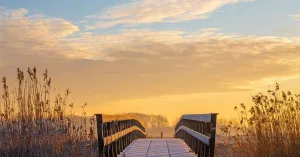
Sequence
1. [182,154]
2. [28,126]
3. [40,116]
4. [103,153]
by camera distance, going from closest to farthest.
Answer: [103,153] → [28,126] → [40,116] → [182,154]

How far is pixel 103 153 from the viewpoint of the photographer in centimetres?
1098

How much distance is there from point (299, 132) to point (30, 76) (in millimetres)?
6270

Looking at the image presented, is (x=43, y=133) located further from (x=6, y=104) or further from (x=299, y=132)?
(x=299, y=132)

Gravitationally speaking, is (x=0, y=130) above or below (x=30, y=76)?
below

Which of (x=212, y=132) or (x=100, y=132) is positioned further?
(x=212, y=132)

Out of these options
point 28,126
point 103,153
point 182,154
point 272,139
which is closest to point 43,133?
point 28,126

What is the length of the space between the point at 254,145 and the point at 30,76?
17.6 feet

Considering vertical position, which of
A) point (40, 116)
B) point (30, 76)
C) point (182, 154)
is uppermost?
point (30, 76)

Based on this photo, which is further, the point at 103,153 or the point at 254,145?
the point at 254,145

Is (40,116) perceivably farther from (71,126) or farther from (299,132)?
(299,132)

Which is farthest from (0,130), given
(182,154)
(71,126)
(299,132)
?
(299,132)

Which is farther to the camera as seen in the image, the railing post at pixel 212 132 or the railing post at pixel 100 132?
the railing post at pixel 212 132

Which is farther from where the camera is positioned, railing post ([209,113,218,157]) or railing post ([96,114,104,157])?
railing post ([209,113,218,157])

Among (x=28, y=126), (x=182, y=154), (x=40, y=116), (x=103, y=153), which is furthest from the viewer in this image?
(x=182, y=154)
